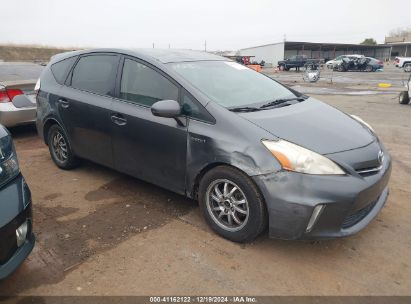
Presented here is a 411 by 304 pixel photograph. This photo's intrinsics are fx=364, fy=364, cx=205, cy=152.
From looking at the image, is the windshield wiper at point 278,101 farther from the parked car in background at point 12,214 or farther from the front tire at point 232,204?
the parked car in background at point 12,214

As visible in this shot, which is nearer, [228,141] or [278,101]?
[228,141]

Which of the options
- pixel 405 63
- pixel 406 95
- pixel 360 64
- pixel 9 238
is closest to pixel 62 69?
pixel 9 238

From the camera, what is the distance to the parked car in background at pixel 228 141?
9.04 feet

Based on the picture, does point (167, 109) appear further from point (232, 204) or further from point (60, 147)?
point (60, 147)

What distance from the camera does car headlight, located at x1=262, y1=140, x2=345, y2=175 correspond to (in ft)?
8.96

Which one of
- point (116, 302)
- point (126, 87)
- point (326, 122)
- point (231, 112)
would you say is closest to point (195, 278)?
point (116, 302)

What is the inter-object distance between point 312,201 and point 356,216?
54cm

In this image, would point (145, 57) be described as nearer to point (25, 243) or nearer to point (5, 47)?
point (25, 243)

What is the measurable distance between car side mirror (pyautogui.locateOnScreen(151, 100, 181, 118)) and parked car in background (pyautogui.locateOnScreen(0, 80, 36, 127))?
372cm

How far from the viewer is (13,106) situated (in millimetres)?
6043

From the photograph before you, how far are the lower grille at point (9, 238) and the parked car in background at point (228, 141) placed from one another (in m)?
1.41

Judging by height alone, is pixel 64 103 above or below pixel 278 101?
below

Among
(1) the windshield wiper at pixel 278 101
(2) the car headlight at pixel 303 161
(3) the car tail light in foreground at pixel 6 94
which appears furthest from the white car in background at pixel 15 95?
(2) the car headlight at pixel 303 161

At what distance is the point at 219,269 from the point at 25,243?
4.63 ft
